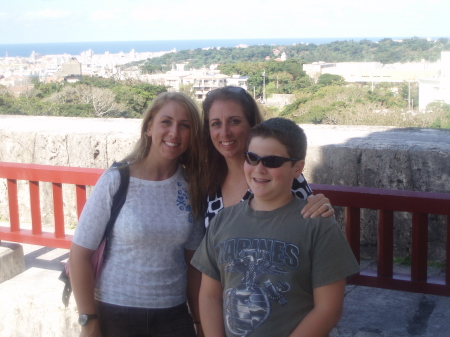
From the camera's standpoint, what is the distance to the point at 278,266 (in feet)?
5.31

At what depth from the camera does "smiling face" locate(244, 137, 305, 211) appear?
1.70m

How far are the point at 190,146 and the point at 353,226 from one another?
3.39 feet

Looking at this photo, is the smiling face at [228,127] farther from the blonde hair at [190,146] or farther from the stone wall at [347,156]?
the stone wall at [347,156]

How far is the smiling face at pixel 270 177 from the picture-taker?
1699 mm

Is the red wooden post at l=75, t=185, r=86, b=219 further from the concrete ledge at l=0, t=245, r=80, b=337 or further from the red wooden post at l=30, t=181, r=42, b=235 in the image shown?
the concrete ledge at l=0, t=245, r=80, b=337

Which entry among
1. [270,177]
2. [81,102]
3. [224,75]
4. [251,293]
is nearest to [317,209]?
[270,177]

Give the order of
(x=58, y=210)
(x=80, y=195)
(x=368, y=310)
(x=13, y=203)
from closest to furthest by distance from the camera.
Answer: (x=368, y=310)
(x=80, y=195)
(x=58, y=210)
(x=13, y=203)

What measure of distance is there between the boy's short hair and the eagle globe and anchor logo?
1.14ft

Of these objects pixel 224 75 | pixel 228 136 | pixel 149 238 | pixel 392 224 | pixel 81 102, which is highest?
pixel 224 75

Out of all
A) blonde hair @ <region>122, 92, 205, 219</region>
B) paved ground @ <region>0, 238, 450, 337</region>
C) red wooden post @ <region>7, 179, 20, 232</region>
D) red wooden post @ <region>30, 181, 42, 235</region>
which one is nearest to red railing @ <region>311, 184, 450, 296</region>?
paved ground @ <region>0, 238, 450, 337</region>

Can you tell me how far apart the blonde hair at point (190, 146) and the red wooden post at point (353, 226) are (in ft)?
3.01

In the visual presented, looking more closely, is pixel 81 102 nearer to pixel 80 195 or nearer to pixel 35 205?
pixel 35 205

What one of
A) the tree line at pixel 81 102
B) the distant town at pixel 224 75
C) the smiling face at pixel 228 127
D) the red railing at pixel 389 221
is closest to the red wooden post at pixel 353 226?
the red railing at pixel 389 221

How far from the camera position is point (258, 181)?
5.61ft
